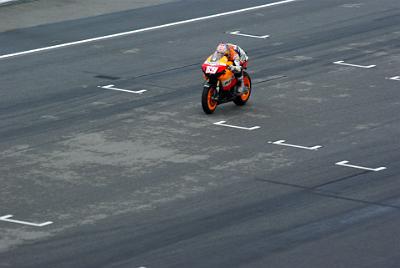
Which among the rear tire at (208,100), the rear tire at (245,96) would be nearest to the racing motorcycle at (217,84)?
the rear tire at (208,100)

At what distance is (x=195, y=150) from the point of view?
2567cm

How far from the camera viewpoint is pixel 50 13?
4088 centimetres

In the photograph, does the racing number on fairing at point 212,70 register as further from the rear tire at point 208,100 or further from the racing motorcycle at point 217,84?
the rear tire at point 208,100

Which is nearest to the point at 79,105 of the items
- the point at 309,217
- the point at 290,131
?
the point at 290,131

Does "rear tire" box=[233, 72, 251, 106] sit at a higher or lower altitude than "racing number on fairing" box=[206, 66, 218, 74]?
lower

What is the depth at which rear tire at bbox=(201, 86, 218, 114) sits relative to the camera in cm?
2826

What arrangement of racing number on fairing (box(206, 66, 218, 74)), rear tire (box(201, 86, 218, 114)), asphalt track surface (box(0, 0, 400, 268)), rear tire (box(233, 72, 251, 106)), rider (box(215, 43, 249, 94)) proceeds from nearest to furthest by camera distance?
asphalt track surface (box(0, 0, 400, 268)) → rear tire (box(201, 86, 218, 114)) → racing number on fairing (box(206, 66, 218, 74)) → rider (box(215, 43, 249, 94)) → rear tire (box(233, 72, 251, 106))

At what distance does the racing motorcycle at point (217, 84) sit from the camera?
28406 mm

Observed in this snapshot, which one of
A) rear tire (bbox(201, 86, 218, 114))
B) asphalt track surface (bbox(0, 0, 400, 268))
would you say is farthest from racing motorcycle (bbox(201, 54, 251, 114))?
asphalt track surface (bbox(0, 0, 400, 268))

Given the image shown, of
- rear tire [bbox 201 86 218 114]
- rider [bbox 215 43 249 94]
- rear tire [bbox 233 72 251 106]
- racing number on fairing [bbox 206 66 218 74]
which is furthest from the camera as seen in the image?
Result: rear tire [bbox 233 72 251 106]

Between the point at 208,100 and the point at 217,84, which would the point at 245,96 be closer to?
the point at 217,84

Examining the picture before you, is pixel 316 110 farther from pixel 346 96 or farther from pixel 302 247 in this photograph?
pixel 302 247

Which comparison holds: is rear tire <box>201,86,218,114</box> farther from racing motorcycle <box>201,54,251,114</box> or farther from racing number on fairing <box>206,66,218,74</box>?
racing number on fairing <box>206,66,218,74</box>

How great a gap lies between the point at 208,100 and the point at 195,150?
297 cm
